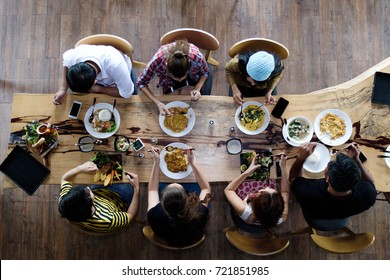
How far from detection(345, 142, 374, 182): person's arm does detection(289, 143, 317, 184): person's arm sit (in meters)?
0.25

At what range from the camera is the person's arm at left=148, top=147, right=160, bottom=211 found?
2.38 meters

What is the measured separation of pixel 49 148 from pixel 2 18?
6.87ft

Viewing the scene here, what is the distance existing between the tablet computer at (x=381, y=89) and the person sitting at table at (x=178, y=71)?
4.00 feet

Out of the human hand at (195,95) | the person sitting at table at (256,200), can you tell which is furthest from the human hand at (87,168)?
the person sitting at table at (256,200)

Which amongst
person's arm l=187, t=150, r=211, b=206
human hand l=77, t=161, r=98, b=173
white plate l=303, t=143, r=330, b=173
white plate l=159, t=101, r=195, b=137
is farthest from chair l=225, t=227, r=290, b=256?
human hand l=77, t=161, r=98, b=173

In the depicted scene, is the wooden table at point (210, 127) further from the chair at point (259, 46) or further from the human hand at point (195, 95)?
the chair at point (259, 46)

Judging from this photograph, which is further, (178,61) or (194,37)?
(194,37)

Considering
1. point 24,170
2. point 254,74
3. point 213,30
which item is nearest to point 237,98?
point 254,74

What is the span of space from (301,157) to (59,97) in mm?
1733

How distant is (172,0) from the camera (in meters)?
3.67

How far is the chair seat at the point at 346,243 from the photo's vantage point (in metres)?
2.35

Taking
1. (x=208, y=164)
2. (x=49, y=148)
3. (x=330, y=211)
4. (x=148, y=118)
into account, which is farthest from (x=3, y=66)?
(x=330, y=211)

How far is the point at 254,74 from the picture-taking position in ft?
7.71

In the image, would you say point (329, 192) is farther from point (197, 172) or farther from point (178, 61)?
point (178, 61)
